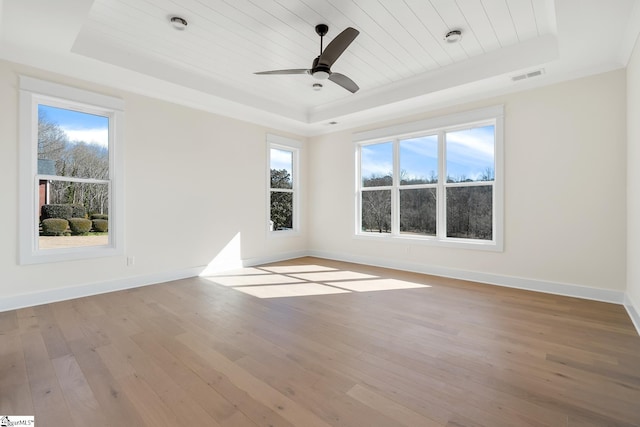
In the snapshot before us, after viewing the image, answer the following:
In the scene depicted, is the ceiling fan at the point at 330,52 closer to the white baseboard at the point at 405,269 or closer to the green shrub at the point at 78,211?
the green shrub at the point at 78,211

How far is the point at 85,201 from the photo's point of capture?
369 centimetres

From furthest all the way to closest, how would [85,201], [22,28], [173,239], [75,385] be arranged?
[173,239], [85,201], [22,28], [75,385]

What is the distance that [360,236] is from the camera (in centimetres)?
564

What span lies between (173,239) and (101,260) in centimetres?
90

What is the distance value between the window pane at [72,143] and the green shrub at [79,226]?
21.6 inches

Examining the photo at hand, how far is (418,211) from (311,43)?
3103 mm

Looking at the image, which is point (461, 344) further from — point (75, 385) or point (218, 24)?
point (218, 24)

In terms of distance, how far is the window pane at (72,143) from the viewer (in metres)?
3.40

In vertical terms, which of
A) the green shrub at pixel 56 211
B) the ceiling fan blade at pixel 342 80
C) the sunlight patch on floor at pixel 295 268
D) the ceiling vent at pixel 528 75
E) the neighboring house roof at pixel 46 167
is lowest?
the sunlight patch on floor at pixel 295 268

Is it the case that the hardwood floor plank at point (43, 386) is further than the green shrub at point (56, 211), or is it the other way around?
the green shrub at point (56, 211)

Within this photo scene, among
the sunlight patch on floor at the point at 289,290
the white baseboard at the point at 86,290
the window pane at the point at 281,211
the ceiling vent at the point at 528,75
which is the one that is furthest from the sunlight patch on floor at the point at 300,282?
the ceiling vent at the point at 528,75

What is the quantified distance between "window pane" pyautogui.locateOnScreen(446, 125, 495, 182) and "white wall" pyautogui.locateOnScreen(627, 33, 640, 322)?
4.52 feet

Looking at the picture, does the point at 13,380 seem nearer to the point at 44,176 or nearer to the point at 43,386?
the point at 43,386

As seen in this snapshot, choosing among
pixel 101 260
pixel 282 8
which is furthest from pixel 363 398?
pixel 101 260
